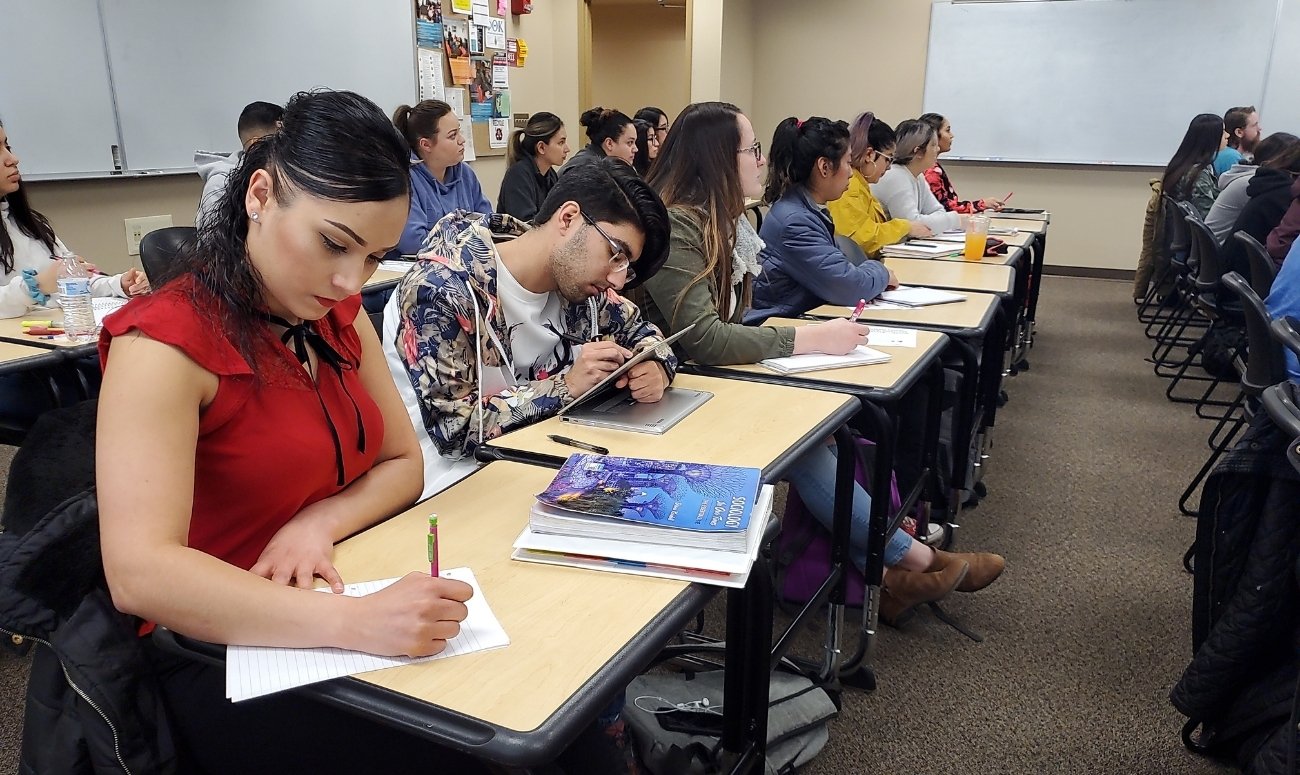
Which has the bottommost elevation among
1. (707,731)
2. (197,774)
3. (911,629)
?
(911,629)

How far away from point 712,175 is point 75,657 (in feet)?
5.50

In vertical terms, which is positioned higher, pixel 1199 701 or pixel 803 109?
pixel 803 109

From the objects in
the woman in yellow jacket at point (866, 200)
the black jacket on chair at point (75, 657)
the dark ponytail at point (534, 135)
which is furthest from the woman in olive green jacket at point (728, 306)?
the dark ponytail at point (534, 135)

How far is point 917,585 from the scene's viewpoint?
2.11 meters

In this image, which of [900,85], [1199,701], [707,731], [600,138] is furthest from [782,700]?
[900,85]

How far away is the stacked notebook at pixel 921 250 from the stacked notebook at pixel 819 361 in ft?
5.91

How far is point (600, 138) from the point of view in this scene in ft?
15.5

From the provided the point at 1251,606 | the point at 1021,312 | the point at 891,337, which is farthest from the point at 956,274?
Result: the point at 1251,606

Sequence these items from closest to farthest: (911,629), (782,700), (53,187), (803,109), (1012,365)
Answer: (782,700), (911,629), (53,187), (1012,365), (803,109)

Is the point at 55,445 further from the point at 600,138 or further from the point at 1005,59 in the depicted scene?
the point at 1005,59

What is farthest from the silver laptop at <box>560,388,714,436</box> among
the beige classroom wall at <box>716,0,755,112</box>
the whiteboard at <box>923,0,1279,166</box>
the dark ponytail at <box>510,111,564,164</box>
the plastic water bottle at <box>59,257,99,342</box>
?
the whiteboard at <box>923,0,1279,166</box>

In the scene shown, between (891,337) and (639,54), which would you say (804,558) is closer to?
(891,337)

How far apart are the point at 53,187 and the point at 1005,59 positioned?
22.1 ft

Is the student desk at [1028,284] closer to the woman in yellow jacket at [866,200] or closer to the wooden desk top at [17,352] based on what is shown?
the woman in yellow jacket at [866,200]
